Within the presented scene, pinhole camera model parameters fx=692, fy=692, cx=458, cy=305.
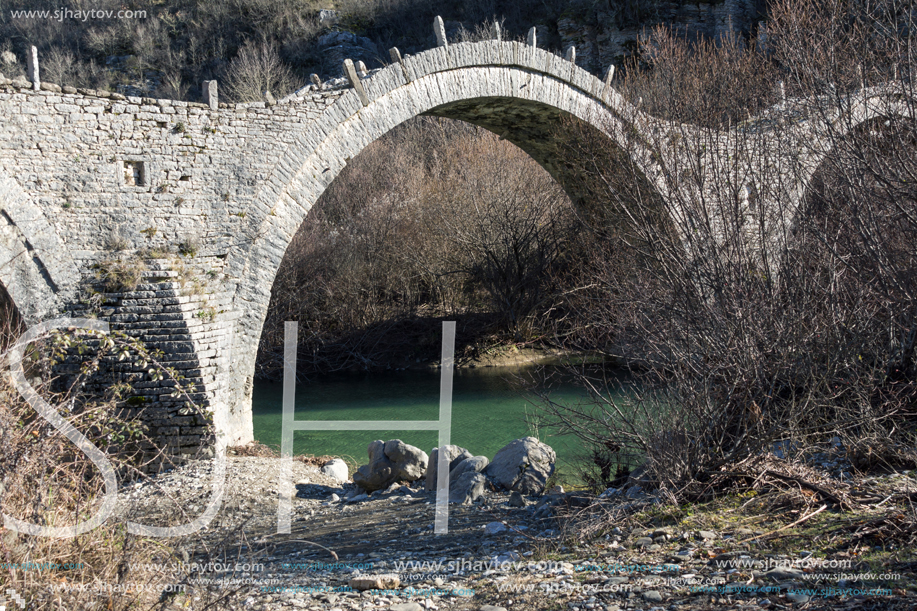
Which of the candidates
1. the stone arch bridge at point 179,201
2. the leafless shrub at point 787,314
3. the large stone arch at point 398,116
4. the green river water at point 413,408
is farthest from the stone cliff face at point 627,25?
the leafless shrub at point 787,314

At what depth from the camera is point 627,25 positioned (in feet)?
67.0

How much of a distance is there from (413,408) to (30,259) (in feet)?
19.0

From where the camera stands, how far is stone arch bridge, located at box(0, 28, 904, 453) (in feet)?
19.7


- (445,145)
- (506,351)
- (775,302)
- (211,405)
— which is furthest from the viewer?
(445,145)

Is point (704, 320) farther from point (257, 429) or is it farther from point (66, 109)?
point (257, 429)

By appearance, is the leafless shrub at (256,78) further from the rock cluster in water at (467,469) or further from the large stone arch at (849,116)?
the large stone arch at (849,116)

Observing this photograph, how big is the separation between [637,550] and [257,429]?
7.14m

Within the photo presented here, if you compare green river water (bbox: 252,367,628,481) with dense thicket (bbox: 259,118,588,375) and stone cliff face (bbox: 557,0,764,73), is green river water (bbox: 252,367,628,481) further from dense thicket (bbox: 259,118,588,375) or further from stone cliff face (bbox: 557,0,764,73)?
stone cliff face (bbox: 557,0,764,73)

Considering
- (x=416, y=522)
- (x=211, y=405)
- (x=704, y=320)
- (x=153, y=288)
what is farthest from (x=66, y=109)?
(x=704, y=320)

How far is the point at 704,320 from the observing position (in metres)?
4.01

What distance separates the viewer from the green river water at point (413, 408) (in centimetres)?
852

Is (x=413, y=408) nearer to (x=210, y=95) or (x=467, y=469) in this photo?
(x=467, y=469)

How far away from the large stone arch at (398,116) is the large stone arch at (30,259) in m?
1.47

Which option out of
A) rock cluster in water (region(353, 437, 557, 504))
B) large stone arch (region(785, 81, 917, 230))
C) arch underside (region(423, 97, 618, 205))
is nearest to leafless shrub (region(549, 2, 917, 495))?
large stone arch (region(785, 81, 917, 230))
